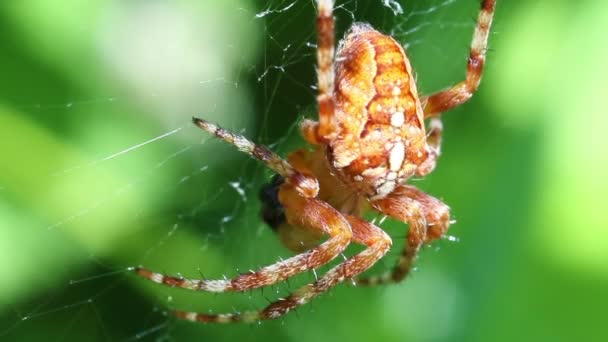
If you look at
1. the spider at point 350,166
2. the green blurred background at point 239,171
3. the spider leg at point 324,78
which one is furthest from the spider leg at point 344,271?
the spider leg at point 324,78

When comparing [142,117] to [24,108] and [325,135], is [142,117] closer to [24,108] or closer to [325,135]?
[24,108]

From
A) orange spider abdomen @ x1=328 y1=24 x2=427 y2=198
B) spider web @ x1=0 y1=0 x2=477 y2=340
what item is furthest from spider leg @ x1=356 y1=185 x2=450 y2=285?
spider web @ x1=0 y1=0 x2=477 y2=340

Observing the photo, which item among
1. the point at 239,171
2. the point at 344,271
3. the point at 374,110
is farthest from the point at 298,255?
the point at 239,171

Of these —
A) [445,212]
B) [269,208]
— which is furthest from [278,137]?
[445,212]

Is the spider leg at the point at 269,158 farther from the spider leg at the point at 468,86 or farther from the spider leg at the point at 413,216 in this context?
the spider leg at the point at 468,86

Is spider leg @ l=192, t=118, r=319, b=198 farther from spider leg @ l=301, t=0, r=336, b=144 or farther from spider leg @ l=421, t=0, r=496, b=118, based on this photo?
spider leg @ l=421, t=0, r=496, b=118

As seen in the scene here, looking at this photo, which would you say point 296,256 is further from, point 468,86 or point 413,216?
point 468,86
